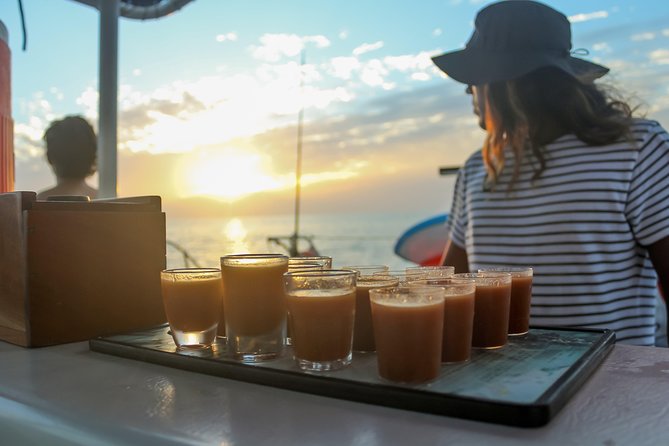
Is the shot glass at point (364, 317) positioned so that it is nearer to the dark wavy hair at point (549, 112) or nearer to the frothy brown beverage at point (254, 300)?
the frothy brown beverage at point (254, 300)

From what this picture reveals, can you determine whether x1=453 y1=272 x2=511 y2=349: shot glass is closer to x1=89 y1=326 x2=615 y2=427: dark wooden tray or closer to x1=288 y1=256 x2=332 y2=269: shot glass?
x1=89 y1=326 x2=615 y2=427: dark wooden tray

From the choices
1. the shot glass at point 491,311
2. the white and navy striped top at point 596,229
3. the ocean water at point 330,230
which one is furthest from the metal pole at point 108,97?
the shot glass at point 491,311

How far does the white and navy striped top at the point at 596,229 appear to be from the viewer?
5.05 feet

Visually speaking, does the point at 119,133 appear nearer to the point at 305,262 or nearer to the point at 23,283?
the point at 23,283

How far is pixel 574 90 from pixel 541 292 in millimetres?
610

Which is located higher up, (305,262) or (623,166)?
(623,166)

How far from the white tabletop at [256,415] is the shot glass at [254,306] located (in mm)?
89

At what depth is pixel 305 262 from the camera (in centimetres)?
105

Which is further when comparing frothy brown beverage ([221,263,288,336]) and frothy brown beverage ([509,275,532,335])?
frothy brown beverage ([509,275,532,335])

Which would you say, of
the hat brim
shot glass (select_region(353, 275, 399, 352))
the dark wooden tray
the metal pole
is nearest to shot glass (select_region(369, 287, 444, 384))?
the dark wooden tray

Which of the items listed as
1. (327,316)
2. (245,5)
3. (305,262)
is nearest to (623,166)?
(305,262)

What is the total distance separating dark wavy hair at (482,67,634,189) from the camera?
5.34 feet

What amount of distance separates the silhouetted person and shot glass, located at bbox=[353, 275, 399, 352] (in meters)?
2.41

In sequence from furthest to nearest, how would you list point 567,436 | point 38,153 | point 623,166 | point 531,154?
point 38,153 → point 531,154 → point 623,166 → point 567,436
